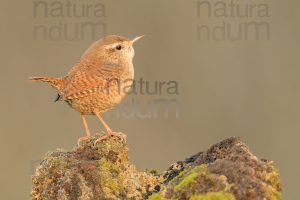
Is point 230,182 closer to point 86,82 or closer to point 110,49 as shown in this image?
point 86,82

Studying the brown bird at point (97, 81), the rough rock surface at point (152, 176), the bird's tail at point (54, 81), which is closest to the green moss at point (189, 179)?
the rough rock surface at point (152, 176)

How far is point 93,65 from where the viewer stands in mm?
6266

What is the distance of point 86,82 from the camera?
5.97 metres

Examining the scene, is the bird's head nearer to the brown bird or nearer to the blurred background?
the brown bird

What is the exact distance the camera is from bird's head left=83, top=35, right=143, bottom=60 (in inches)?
251

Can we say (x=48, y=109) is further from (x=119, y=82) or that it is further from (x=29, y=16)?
(x=119, y=82)

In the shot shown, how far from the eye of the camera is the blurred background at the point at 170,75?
12094mm

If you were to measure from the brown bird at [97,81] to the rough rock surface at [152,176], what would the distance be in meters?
0.74

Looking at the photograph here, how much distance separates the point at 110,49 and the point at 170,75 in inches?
276

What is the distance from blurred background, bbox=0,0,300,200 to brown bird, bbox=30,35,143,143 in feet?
16.2

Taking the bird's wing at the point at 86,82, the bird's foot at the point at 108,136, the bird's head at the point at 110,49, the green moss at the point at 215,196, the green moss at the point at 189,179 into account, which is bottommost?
the green moss at the point at 215,196

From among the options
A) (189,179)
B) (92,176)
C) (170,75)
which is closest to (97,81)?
(92,176)

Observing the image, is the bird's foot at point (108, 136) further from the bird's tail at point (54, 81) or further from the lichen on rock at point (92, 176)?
the bird's tail at point (54, 81)

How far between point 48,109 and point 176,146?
2.27m
